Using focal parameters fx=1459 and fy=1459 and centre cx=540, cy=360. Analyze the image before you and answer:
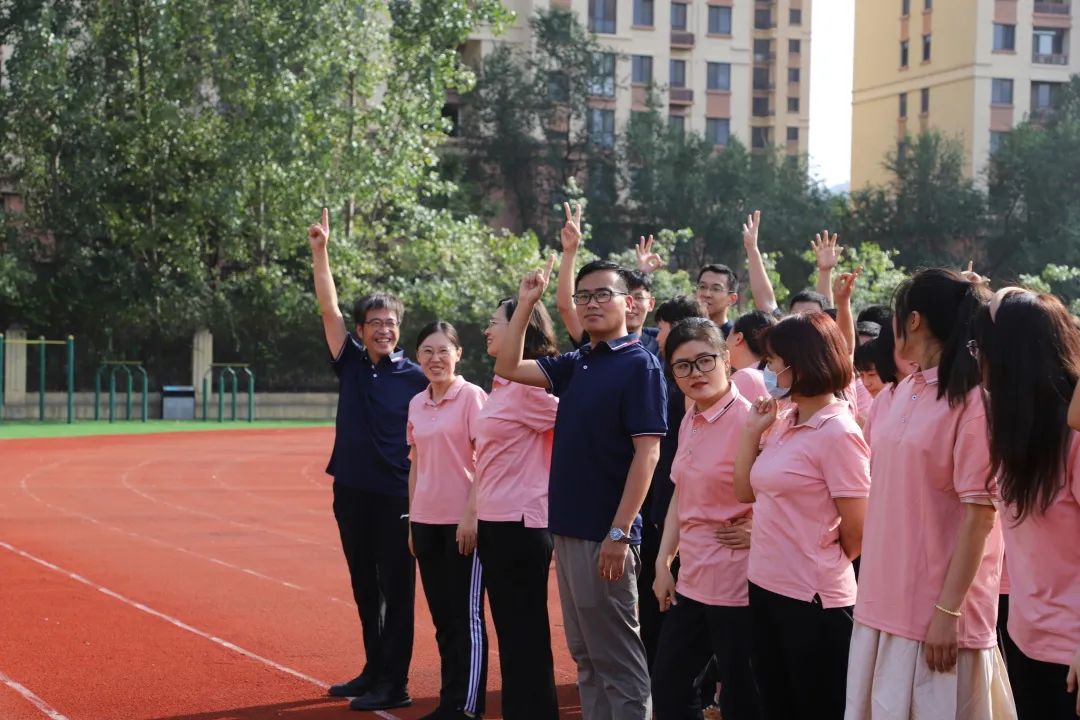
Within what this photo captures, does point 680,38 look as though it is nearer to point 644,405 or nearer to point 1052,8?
point 1052,8

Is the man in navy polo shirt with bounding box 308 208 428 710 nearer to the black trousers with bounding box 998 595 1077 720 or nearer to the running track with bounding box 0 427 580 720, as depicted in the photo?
the running track with bounding box 0 427 580 720

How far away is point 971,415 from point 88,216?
3422cm

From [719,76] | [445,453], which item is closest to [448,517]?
[445,453]

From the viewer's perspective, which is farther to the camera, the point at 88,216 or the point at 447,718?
the point at 88,216

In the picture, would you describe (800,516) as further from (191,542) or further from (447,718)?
(191,542)

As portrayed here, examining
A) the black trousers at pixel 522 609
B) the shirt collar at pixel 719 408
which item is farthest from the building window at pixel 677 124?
the shirt collar at pixel 719 408

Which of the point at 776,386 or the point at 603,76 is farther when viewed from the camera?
the point at 603,76

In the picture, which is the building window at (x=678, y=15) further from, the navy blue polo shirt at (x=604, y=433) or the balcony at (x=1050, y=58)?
the navy blue polo shirt at (x=604, y=433)

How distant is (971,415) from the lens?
393 centimetres

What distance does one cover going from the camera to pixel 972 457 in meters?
3.89

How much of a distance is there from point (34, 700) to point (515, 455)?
298cm

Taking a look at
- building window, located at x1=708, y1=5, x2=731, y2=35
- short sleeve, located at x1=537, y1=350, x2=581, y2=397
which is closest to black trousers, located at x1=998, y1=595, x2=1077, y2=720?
short sleeve, located at x1=537, y1=350, x2=581, y2=397

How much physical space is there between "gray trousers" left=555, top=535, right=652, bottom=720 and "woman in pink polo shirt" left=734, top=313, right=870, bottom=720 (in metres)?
0.74

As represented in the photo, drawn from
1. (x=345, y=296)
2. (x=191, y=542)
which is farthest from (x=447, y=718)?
(x=345, y=296)
